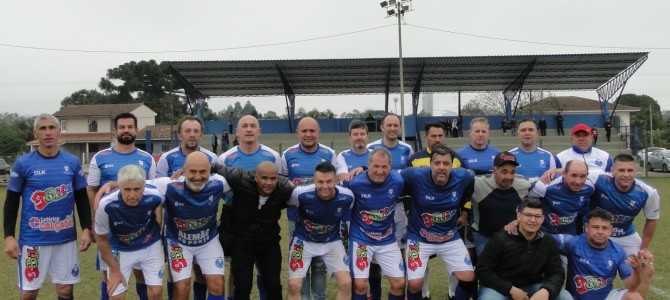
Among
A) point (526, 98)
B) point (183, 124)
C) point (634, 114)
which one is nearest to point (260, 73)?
point (183, 124)

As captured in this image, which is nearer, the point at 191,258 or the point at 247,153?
the point at 191,258

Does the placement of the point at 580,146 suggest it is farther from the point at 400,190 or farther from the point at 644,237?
the point at 400,190

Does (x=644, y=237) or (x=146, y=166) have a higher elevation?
(x=146, y=166)

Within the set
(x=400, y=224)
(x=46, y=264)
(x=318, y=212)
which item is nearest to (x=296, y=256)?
(x=318, y=212)

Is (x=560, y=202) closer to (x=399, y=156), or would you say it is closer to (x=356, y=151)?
(x=399, y=156)

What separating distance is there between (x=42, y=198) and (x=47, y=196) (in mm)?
42

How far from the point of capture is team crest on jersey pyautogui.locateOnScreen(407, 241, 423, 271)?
4926 mm

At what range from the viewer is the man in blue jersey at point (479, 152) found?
5531 millimetres

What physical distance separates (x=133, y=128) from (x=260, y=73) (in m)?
23.5

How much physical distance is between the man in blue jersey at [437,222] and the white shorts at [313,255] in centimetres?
64

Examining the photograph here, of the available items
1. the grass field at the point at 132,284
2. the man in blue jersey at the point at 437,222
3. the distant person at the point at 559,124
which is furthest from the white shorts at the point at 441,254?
the distant person at the point at 559,124

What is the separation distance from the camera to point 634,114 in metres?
61.0

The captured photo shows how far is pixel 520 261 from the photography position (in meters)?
4.39

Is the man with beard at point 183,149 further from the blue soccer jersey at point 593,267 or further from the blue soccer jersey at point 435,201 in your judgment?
the blue soccer jersey at point 593,267
